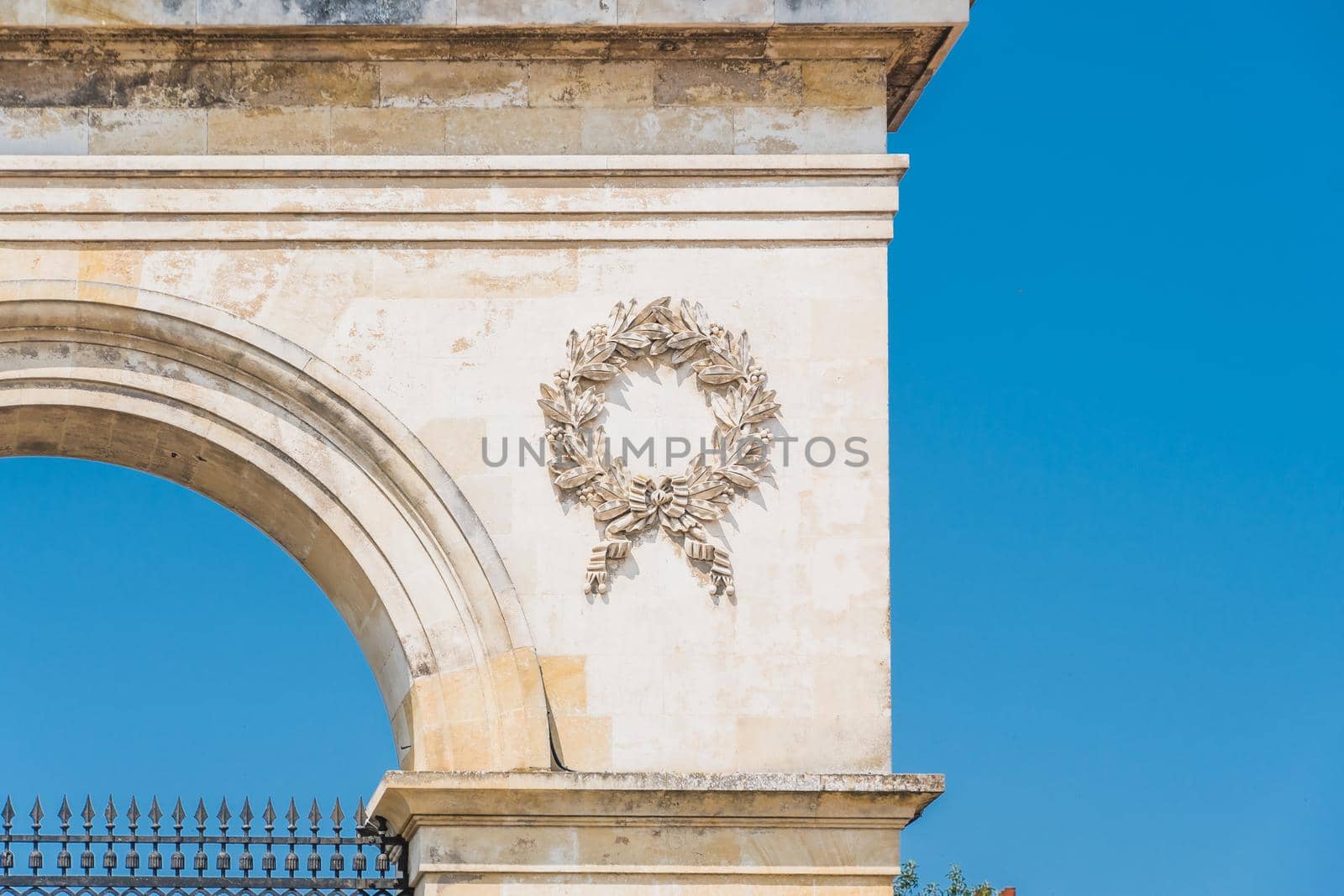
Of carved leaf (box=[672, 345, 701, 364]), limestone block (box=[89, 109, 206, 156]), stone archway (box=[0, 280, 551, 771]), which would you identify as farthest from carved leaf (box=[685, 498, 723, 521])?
limestone block (box=[89, 109, 206, 156])

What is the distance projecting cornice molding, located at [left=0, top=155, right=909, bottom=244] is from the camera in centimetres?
1144

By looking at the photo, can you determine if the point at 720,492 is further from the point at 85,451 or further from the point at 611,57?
the point at 85,451

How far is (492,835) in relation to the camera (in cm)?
1097

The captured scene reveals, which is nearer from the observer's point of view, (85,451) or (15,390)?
(15,390)

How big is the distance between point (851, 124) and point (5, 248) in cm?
419

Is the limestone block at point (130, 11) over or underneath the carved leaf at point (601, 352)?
over

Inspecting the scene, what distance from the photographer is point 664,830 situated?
10984mm

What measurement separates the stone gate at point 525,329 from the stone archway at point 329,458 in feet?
0.05

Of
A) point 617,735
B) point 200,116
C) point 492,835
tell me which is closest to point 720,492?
point 617,735

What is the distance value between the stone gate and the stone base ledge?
3cm

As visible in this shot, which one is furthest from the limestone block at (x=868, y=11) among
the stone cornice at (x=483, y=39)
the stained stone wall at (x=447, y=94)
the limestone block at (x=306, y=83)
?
the limestone block at (x=306, y=83)

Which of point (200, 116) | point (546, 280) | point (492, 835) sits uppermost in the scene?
point (200, 116)

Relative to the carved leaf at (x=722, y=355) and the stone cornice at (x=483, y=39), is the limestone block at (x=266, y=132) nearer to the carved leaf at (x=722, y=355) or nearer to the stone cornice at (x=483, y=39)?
the stone cornice at (x=483, y=39)

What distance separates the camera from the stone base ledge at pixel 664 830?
10.9 m
